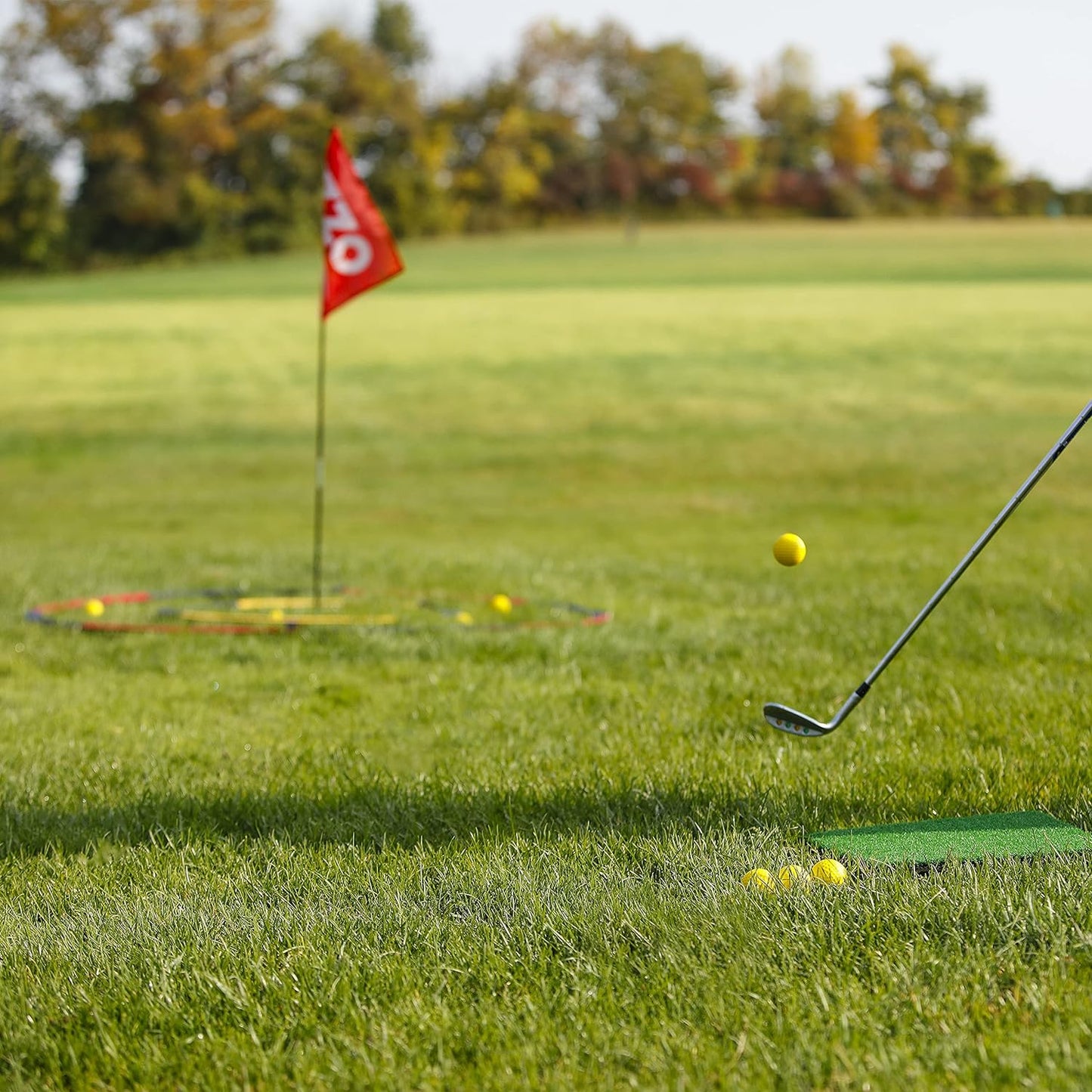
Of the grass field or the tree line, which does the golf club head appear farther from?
the tree line

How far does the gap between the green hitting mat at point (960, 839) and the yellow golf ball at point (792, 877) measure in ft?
0.74

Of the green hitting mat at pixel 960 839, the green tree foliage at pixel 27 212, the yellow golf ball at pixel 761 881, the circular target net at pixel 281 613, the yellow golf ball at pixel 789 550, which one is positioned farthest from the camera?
Answer: the green tree foliage at pixel 27 212

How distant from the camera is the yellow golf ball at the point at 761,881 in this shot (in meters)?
3.44

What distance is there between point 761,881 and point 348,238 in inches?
214

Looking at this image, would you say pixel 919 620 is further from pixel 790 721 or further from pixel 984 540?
pixel 790 721

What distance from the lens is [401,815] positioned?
4.46 m

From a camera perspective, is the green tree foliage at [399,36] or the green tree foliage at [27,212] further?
the green tree foliage at [399,36]

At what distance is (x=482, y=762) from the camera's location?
505cm

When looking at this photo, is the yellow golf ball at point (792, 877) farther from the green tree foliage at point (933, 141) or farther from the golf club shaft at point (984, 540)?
the green tree foliage at point (933, 141)

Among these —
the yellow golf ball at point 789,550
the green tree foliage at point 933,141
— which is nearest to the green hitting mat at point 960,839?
the yellow golf ball at point 789,550

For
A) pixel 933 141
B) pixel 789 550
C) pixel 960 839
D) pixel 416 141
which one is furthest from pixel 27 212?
pixel 960 839

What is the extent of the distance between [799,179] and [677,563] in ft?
221

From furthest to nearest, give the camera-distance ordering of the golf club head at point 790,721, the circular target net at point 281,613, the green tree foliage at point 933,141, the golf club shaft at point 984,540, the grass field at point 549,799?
1. the green tree foliage at point 933,141
2. the circular target net at point 281,613
3. the golf club head at point 790,721
4. the golf club shaft at point 984,540
5. the grass field at point 549,799

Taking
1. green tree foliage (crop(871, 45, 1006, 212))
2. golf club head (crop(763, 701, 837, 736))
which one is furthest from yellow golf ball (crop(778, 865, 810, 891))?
green tree foliage (crop(871, 45, 1006, 212))
